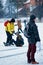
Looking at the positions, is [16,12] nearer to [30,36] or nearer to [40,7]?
[40,7]

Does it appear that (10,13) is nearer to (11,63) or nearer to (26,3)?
(26,3)

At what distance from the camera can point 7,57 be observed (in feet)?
24.8

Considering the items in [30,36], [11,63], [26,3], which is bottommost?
[11,63]

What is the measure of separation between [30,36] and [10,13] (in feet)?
53.6

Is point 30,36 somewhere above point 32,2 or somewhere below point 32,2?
below

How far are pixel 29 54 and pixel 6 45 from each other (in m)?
3.95

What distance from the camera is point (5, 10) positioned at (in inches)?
902

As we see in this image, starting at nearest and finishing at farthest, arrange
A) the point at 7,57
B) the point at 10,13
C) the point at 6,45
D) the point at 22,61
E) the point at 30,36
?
1. the point at 30,36
2. the point at 22,61
3. the point at 7,57
4. the point at 6,45
5. the point at 10,13

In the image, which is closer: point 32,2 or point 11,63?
point 11,63

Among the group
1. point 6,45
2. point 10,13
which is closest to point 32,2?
point 10,13

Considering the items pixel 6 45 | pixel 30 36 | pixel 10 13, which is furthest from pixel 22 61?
pixel 10 13

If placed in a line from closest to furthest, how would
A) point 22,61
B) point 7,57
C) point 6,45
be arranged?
point 22,61
point 7,57
point 6,45

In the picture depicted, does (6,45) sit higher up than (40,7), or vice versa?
(40,7)

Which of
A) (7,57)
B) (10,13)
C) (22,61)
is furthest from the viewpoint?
(10,13)
